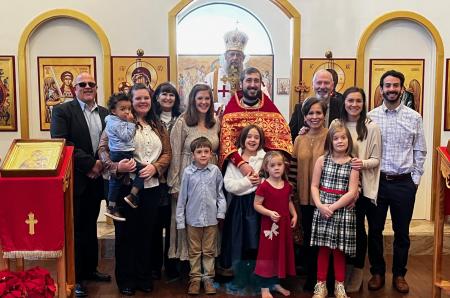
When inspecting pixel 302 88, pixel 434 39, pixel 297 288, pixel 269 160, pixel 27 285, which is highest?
pixel 434 39

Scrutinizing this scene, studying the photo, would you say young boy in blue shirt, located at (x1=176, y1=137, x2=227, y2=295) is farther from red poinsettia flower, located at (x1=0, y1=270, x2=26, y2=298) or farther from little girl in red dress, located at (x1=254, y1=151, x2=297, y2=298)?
red poinsettia flower, located at (x1=0, y1=270, x2=26, y2=298)

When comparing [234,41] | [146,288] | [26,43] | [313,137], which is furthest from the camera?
[26,43]

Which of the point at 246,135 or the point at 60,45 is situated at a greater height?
the point at 60,45

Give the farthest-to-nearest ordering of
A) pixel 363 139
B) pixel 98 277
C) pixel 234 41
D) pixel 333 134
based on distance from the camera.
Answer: pixel 234 41, pixel 98 277, pixel 363 139, pixel 333 134

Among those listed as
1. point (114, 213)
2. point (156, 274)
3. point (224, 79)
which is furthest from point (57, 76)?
point (156, 274)

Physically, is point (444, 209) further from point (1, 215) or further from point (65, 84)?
point (65, 84)

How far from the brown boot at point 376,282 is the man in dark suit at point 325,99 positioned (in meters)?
1.20

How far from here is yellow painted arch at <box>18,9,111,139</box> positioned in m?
5.05

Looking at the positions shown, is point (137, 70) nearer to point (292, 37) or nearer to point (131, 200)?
point (292, 37)

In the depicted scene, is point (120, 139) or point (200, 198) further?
point (200, 198)

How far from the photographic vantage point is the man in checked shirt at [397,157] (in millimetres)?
3617

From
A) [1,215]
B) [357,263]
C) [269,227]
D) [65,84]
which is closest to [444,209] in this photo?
[357,263]

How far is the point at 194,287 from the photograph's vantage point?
143 inches

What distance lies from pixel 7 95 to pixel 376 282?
3.91m
